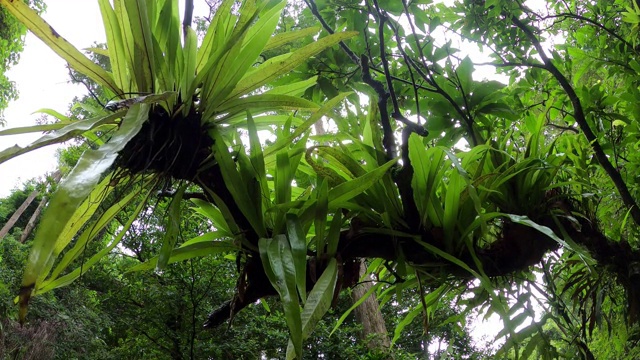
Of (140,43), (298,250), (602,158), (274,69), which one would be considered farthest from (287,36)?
(602,158)

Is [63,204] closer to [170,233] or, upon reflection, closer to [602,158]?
[170,233]

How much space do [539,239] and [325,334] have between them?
2243mm

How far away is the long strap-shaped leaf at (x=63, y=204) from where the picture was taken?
0.34m

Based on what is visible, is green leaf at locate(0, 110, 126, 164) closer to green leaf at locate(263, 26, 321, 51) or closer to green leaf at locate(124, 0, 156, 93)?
green leaf at locate(124, 0, 156, 93)

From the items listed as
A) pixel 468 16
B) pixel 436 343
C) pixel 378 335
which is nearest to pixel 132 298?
pixel 378 335

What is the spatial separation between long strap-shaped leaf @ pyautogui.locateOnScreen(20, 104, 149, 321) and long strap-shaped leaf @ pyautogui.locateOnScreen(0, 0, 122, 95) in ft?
0.68

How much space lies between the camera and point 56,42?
21.4 inches

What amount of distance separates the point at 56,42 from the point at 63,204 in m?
0.29

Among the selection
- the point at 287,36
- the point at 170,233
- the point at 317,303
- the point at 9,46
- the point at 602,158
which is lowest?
the point at 317,303

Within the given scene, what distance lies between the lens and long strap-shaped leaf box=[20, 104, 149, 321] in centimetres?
34

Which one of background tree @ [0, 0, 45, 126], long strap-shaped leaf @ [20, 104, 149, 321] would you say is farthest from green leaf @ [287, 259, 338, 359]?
background tree @ [0, 0, 45, 126]

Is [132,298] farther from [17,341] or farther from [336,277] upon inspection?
[336,277]

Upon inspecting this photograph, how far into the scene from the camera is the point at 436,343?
4523 mm

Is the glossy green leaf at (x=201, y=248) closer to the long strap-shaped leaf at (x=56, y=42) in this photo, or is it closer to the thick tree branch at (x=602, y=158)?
the long strap-shaped leaf at (x=56, y=42)
